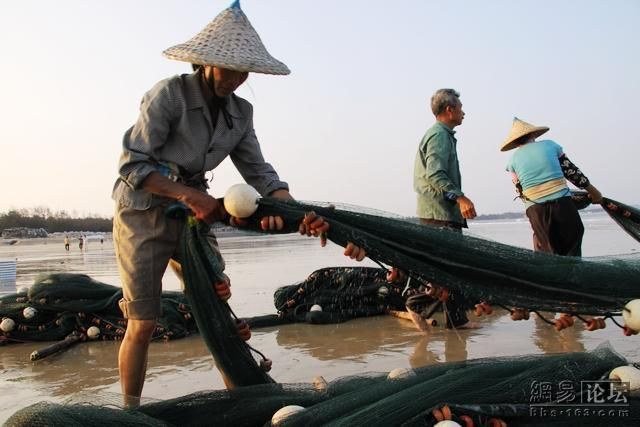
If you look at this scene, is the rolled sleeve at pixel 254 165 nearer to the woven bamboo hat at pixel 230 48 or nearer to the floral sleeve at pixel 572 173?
the woven bamboo hat at pixel 230 48

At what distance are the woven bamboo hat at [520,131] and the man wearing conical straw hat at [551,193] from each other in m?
0.05

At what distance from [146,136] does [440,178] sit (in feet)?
10.2

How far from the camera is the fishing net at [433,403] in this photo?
6.83ft

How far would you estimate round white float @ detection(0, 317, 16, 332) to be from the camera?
213 inches

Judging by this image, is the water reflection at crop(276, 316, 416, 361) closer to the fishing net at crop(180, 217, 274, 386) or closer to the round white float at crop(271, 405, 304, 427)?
the fishing net at crop(180, 217, 274, 386)

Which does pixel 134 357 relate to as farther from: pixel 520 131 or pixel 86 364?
pixel 520 131

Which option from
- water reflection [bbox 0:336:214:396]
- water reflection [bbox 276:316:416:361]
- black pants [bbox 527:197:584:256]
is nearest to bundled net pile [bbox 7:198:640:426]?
water reflection [bbox 0:336:214:396]

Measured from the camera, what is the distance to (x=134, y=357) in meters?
2.98

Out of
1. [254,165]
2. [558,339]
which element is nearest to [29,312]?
[254,165]

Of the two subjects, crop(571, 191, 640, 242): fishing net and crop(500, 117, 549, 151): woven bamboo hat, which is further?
crop(500, 117, 549, 151): woven bamboo hat

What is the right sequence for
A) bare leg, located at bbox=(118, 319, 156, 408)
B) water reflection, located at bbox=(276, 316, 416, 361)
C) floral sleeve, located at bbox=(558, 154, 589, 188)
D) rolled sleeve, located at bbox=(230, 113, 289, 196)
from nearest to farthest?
bare leg, located at bbox=(118, 319, 156, 408), rolled sleeve, located at bbox=(230, 113, 289, 196), water reflection, located at bbox=(276, 316, 416, 361), floral sleeve, located at bbox=(558, 154, 589, 188)

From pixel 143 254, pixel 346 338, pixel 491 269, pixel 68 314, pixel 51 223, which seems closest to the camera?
pixel 491 269

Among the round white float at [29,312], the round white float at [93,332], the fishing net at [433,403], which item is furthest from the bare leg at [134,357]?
the round white float at [29,312]

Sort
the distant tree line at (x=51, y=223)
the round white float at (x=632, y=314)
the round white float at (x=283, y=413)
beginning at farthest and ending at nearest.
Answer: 1. the distant tree line at (x=51, y=223)
2. the round white float at (x=632, y=314)
3. the round white float at (x=283, y=413)
